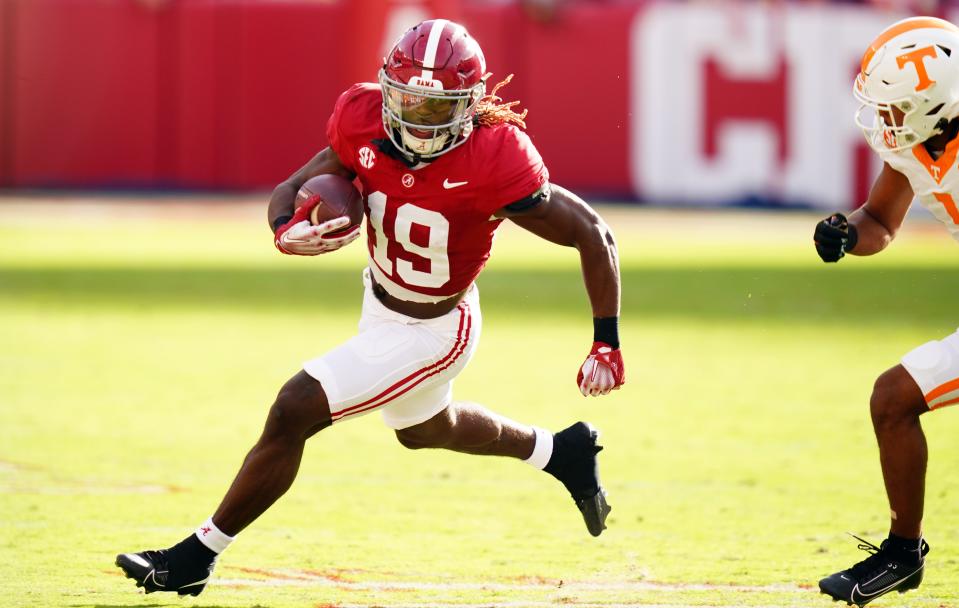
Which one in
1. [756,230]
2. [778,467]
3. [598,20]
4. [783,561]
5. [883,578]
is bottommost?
[756,230]

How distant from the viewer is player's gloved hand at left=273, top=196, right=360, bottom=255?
461cm

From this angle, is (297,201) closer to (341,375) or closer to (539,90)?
(341,375)

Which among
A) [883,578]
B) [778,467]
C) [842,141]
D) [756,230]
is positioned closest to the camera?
[883,578]

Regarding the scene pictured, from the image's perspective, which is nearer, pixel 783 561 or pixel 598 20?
pixel 783 561

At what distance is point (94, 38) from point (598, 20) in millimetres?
7260

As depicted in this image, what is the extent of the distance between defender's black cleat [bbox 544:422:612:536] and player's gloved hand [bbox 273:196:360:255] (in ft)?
4.51

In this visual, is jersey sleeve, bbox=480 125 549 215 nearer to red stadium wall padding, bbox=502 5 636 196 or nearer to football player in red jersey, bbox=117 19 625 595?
football player in red jersey, bbox=117 19 625 595

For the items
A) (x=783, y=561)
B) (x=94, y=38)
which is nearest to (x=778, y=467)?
(x=783, y=561)

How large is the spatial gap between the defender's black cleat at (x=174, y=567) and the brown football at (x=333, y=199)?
3.64ft

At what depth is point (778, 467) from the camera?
6820 mm

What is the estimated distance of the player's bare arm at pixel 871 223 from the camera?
493 centimetres

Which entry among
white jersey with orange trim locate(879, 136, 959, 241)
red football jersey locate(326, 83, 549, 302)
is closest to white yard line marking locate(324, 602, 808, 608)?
red football jersey locate(326, 83, 549, 302)

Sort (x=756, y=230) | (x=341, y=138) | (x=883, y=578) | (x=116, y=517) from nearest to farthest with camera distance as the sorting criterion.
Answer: (x=883, y=578), (x=341, y=138), (x=116, y=517), (x=756, y=230)

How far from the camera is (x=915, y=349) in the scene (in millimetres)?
4539
